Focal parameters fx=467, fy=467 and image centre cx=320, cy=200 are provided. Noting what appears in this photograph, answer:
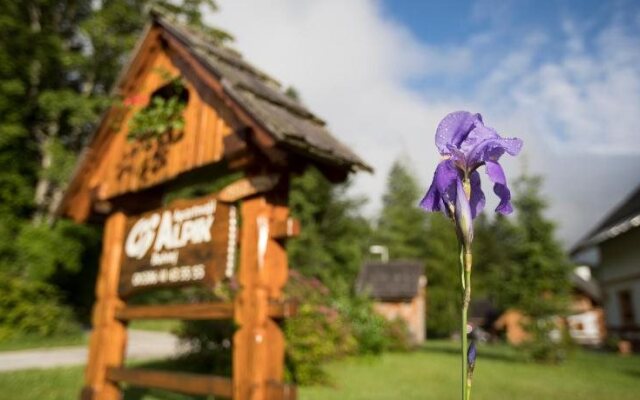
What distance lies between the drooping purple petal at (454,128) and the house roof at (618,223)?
73.3ft

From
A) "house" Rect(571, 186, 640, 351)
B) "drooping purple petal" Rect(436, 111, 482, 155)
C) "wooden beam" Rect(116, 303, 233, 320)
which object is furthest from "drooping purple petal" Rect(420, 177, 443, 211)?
"house" Rect(571, 186, 640, 351)

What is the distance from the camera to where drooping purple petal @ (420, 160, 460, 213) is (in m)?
1.25

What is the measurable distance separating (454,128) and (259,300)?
135 inches

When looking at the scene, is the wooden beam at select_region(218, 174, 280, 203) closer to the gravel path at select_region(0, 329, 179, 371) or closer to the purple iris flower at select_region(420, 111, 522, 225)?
the purple iris flower at select_region(420, 111, 522, 225)

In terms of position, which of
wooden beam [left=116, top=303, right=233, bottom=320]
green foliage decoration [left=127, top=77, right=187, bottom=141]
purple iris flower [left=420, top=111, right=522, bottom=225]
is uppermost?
green foliage decoration [left=127, top=77, right=187, bottom=141]

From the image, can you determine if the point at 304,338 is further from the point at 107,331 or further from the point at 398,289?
the point at 398,289

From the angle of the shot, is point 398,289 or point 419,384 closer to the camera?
point 419,384

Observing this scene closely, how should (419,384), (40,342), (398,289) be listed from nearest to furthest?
(419,384)
(40,342)
(398,289)

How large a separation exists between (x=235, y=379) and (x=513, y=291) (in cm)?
1429

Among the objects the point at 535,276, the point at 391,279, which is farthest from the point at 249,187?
the point at 391,279

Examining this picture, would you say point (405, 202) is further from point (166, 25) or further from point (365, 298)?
point (166, 25)

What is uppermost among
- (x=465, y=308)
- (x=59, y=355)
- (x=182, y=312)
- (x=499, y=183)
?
(x=499, y=183)

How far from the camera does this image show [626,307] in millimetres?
22641

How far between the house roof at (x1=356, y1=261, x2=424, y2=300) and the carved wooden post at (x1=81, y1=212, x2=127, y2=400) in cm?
2305
